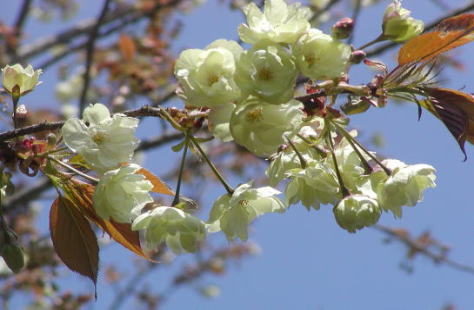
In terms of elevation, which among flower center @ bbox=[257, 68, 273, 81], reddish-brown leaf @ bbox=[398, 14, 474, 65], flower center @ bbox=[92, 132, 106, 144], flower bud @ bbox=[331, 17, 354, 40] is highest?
flower bud @ bbox=[331, 17, 354, 40]

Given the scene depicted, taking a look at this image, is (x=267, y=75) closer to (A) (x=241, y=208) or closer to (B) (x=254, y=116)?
(B) (x=254, y=116)

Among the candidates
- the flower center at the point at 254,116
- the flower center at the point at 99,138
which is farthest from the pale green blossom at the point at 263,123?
the flower center at the point at 99,138

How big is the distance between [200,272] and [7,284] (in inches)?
112

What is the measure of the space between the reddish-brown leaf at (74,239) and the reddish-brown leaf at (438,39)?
842 mm

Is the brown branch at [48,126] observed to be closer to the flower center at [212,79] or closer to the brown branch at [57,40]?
the flower center at [212,79]

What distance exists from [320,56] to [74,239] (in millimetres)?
756

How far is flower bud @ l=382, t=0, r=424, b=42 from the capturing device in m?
1.33

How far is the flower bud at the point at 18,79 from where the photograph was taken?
1.48 metres

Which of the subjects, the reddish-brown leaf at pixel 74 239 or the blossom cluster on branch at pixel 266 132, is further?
the reddish-brown leaf at pixel 74 239

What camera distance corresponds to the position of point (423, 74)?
4.38ft

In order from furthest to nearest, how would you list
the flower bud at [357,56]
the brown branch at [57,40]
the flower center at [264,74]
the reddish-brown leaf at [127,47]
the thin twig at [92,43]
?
the brown branch at [57,40]
the reddish-brown leaf at [127,47]
the thin twig at [92,43]
the flower bud at [357,56]
the flower center at [264,74]

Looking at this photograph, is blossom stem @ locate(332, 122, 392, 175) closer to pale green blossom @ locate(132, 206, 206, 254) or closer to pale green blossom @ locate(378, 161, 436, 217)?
pale green blossom @ locate(378, 161, 436, 217)

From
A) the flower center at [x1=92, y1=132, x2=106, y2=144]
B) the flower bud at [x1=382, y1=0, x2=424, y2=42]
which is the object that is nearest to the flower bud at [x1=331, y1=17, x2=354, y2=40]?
the flower bud at [x1=382, y1=0, x2=424, y2=42]

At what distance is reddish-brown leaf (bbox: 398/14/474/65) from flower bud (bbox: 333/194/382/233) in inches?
12.2
